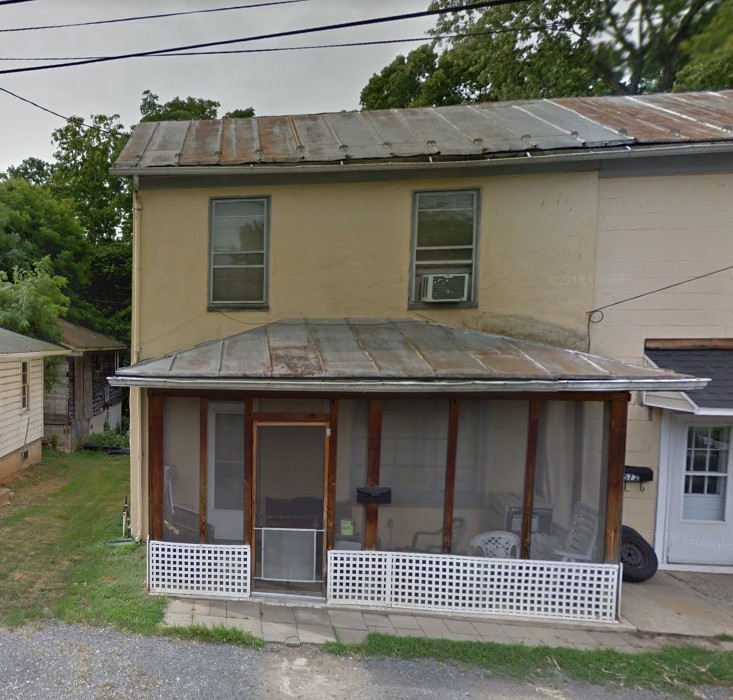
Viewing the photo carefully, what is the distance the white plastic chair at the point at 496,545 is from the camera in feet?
17.4

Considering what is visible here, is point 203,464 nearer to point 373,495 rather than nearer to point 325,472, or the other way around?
point 325,472

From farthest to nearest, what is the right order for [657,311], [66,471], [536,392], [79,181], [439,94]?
[79,181]
[439,94]
[66,471]
[657,311]
[536,392]

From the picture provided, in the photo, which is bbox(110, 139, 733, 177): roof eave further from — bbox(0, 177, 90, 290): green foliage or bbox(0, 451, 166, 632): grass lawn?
bbox(0, 177, 90, 290): green foliage

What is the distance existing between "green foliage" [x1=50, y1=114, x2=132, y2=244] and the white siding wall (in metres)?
13.7

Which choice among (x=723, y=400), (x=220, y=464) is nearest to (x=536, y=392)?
(x=723, y=400)

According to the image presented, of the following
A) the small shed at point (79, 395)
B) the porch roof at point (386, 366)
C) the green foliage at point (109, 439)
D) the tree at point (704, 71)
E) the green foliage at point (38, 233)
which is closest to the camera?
the porch roof at point (386, 366)

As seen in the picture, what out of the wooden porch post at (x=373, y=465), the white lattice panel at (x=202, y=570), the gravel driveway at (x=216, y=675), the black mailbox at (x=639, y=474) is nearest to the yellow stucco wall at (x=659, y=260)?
the black mailbox at (x=639, y=474)

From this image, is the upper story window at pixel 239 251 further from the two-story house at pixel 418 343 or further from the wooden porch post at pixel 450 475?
the wooden porch post at pixel 450 475

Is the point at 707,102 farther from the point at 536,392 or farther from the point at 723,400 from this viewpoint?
the point at 536,392

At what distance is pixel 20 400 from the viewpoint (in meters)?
10.4

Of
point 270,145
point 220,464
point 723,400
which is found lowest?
point 220,464

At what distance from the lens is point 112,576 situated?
5.39 m

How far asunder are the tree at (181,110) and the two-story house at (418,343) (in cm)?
1874

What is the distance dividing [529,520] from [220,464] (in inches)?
154
